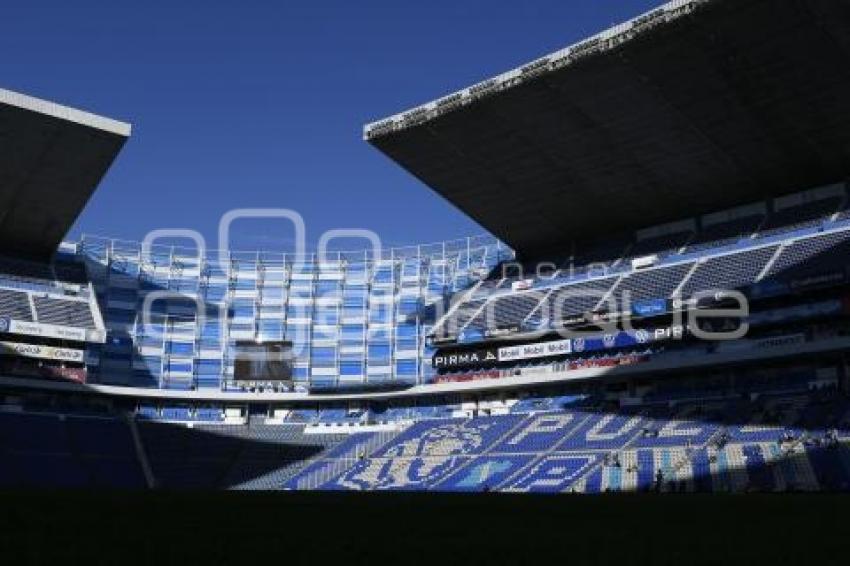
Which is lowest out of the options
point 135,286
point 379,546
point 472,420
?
point 379,546

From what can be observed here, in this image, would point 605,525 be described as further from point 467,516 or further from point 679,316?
point 679,316

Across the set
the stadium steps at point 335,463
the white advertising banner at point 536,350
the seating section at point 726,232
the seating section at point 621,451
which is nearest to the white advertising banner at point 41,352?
the stadium steps at point 335,463

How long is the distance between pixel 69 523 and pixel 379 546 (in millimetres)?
4406

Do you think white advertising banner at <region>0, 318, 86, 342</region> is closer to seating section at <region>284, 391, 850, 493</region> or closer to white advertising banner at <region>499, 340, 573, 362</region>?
seating section at <region>284, 391, 850, 493</region>

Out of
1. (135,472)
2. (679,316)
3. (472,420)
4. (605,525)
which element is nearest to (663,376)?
(679,316)

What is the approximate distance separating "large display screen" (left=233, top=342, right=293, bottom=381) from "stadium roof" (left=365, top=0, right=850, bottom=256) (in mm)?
22123

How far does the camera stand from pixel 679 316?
57094 millimetres

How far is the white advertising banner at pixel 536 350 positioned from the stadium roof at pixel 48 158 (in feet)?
99.1

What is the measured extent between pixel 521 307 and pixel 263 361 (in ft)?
76.9

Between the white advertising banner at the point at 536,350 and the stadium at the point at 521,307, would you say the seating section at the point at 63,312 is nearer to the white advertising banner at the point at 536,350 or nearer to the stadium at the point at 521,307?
the stadium at the point at 521,307

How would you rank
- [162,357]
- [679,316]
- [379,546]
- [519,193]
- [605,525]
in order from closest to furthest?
[379,546], [605,525], [679,316], [519,193], [162,357]

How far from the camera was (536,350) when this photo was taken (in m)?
64.1

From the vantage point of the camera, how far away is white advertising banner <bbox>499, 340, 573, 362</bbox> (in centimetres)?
6268

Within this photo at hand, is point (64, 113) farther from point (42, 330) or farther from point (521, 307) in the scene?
point (521, 307)
